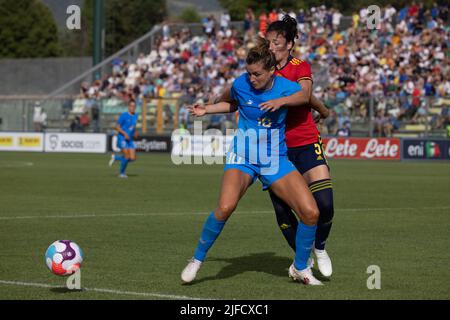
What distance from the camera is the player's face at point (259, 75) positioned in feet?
28.8

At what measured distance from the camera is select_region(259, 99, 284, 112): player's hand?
8633 mm

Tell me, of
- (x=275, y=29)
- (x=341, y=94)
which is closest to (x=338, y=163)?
(x=341, y=94)

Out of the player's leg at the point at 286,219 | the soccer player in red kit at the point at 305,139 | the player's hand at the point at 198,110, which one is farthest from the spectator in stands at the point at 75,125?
the player's hand at the point at 198,110

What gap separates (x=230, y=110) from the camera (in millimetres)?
9266

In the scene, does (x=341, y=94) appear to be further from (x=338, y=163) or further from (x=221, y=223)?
(x=221, y=223)

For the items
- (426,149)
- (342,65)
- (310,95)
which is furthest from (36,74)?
(310,95)

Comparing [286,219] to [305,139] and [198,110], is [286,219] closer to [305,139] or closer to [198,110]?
[305,139]

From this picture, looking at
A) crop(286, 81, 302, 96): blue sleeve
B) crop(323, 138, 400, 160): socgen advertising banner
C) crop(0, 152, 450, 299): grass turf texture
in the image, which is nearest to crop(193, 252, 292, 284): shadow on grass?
crop(0, 152, 450, 299): grass turf texture

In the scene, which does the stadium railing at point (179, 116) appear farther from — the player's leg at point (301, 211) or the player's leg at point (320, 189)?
the player's leg at point (301, 211)

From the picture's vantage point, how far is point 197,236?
13.3 metres

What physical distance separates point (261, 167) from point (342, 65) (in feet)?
112
